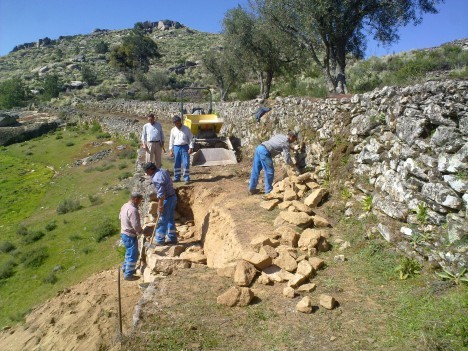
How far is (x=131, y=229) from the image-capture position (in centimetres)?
838

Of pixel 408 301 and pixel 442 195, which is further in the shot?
pixel 442 195

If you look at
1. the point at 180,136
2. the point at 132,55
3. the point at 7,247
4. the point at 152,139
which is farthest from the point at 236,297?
the point at 132,55

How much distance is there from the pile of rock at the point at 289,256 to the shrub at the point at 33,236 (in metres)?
12.0

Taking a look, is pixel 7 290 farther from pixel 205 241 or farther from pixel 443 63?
pixel 443 63

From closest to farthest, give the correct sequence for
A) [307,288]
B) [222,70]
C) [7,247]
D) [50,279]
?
[307,288]
[50,279]
[7,247]
[222,70]

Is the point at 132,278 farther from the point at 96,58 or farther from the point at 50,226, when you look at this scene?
the point at 96,58

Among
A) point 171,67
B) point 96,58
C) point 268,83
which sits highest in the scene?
point 96,58

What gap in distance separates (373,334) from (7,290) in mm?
12697

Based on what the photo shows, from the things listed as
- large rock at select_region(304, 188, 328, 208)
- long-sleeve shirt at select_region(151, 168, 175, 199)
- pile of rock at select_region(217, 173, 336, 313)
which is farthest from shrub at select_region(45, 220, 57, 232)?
Answer: large rock at select_region(304, 188, 328, 208)

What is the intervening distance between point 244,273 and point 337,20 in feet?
38.4

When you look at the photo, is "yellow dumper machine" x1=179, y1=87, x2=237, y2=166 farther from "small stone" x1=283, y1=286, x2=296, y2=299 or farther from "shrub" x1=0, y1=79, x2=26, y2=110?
→ "shrub" x1=0, y1=79, x2=26, y2=110

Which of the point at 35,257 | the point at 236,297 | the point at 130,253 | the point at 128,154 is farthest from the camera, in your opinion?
the point at 128,154

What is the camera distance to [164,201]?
26.6ft

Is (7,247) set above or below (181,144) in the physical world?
below
